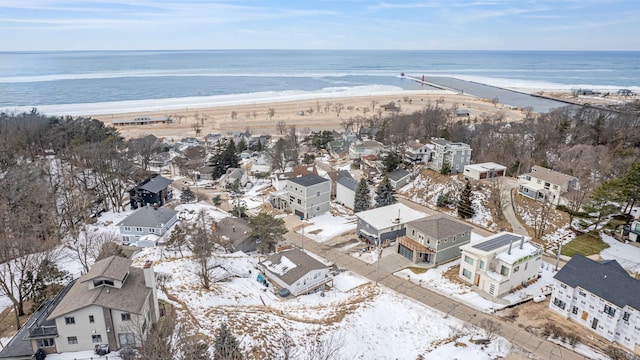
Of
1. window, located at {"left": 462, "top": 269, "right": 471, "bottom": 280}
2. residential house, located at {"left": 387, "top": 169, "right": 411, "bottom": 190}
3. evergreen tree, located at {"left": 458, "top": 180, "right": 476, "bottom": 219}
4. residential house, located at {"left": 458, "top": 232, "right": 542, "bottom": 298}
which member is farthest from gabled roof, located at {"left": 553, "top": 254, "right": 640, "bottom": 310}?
residential house, located at {"left": 387, "top": 169, "right": 411, "bottom": 190}

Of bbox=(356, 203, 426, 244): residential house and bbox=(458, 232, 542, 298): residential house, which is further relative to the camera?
bbox=(356, 203, 426, 244): residential house

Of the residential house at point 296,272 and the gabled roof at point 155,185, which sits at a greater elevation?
the gabled roof at point 155,185

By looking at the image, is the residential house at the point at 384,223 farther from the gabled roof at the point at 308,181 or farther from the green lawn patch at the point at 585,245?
the green lawn patch at the point at 585,245

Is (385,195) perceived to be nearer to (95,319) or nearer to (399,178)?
Result: (399,178)

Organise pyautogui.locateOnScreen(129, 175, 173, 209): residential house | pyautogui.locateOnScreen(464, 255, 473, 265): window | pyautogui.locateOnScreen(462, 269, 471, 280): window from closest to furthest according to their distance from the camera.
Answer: pyautogui.locateOnScreen(464, 255, 473, 265): window
pyautogui.locateOnScreen(462, 269, 471, 280): window
pyautogui.locateOnScreen(129, 175, 173, 209): residential house

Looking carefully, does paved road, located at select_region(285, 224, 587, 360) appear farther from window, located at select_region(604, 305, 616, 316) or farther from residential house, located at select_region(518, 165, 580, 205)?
residential house, located at select_region(518, 165, 580, 205)

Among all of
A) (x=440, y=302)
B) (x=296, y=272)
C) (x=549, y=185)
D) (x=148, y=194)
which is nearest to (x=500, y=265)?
(x=440, y=302)

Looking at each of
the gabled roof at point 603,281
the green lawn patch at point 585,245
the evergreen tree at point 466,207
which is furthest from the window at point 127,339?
the green lawn patch at point 585,245
